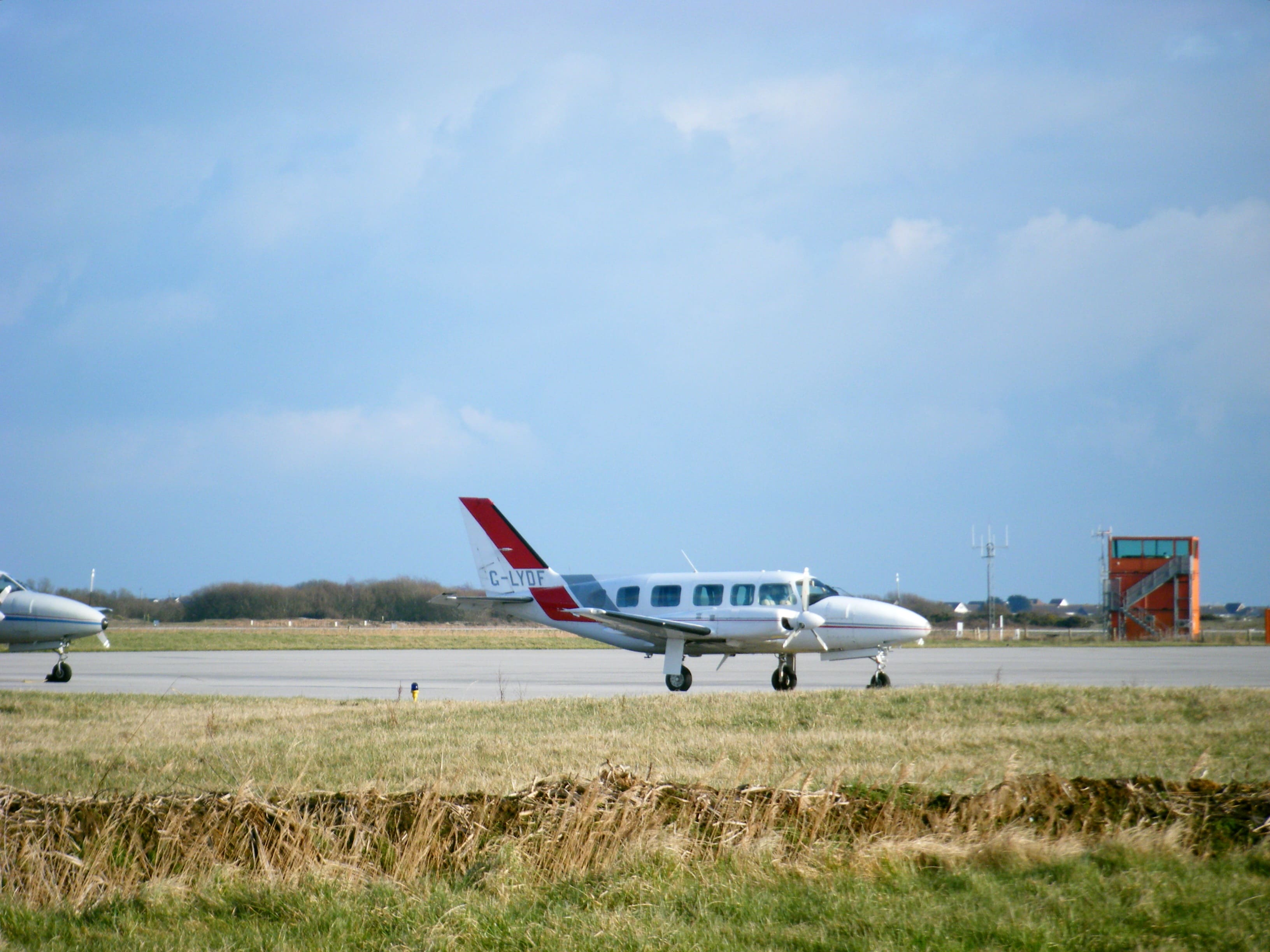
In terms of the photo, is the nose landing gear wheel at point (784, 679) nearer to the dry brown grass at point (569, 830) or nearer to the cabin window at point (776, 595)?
the cabin window at point (776, 595)

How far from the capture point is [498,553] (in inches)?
989

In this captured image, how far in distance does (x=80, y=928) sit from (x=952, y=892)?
14.6 feet

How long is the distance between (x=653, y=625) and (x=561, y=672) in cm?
718

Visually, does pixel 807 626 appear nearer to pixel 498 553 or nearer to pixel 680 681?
pixel 680 681

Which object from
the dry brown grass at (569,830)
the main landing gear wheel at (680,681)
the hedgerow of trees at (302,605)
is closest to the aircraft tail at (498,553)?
the main landing gear wheel at (680,681)

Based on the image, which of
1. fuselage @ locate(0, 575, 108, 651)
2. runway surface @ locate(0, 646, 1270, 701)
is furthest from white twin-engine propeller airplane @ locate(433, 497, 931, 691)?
fuselage @ locate(0, 575, 108, 651)

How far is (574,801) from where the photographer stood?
6410mm

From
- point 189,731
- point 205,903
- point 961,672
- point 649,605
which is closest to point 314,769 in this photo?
point 189,731

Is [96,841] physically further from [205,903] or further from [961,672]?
[961,672]

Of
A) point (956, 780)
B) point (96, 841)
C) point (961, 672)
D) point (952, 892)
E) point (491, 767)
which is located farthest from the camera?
point (961, 672)

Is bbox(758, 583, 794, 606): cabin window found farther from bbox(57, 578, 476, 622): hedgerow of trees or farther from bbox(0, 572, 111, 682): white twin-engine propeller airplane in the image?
bbox(57, 578, 476, 622): hedgerow of trees

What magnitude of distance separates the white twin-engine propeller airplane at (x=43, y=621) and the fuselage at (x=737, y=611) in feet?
36.4

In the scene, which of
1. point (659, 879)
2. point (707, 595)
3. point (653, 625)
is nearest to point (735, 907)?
point (659, 879)

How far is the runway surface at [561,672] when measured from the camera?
21438 mm
